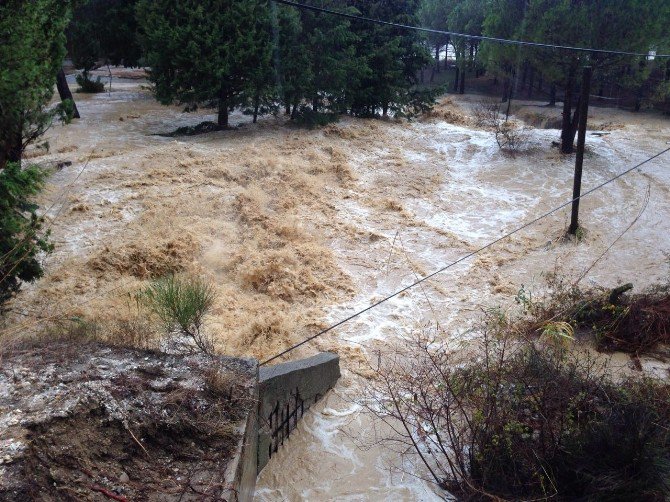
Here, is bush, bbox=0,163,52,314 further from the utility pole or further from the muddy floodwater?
the utility pole

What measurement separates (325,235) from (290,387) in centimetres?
600

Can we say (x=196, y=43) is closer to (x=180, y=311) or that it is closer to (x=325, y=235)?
(x=325, y=235)

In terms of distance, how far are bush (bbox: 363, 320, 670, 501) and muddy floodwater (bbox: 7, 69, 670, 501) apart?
611mm

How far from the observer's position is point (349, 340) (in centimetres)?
782

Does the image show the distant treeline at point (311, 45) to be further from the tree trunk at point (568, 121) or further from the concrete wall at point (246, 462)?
the concrete wall at point (246, 462)

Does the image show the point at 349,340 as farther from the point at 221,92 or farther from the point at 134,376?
the point at 221,92

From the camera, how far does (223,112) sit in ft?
54.9

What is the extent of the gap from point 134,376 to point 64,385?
1.59 ft

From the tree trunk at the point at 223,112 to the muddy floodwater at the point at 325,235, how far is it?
0.50 metres

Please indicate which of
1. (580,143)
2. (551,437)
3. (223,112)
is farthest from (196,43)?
(551,437)

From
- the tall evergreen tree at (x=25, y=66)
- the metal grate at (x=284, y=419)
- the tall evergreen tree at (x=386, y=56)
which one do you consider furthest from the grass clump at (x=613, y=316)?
the tall evergreen tree at (x=386, y=56)

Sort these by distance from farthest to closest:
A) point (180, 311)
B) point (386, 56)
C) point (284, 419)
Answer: point (386, 56), point (284, 419), point (180, 311)

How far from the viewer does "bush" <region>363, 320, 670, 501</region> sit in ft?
13.5

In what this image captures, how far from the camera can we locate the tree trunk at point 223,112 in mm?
16156
